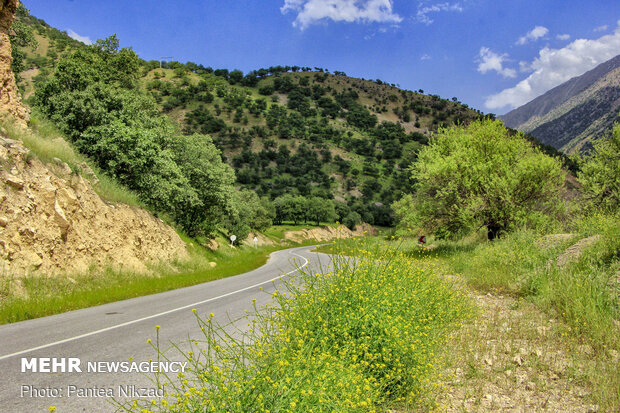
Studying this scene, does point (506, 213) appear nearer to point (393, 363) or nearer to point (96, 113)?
point (393, 363)

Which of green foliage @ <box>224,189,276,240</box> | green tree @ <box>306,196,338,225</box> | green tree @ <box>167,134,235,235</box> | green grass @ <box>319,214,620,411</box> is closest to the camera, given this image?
green grass @ <box>319,214,620,411</box>

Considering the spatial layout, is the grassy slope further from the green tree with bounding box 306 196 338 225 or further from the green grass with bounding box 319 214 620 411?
the green tree with bounding box 306 196 338 225

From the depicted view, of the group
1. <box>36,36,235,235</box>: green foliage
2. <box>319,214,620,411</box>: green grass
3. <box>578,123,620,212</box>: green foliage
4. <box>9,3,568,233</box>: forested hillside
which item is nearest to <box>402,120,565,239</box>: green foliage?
<box>578,123,620,212</box>: green foliage

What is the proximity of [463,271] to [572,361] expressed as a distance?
899cm

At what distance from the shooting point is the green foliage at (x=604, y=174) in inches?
822

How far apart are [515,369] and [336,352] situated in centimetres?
280

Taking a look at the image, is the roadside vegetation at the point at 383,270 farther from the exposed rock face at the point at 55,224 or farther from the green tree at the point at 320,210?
the green tree at the point at 320,210

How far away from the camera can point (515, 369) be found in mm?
4949

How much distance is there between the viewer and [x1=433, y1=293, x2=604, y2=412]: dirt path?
4.08 m

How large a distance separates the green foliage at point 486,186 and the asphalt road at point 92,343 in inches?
537

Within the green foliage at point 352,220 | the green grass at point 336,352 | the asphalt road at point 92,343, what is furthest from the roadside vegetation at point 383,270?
the green foliage at point 352,220

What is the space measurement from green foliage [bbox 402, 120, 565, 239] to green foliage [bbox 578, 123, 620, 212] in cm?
380

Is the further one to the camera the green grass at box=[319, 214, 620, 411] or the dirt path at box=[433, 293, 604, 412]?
the green grass at box=[319, 214, 620, 411]

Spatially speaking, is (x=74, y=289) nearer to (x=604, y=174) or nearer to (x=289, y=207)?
(x=604, y=174)
